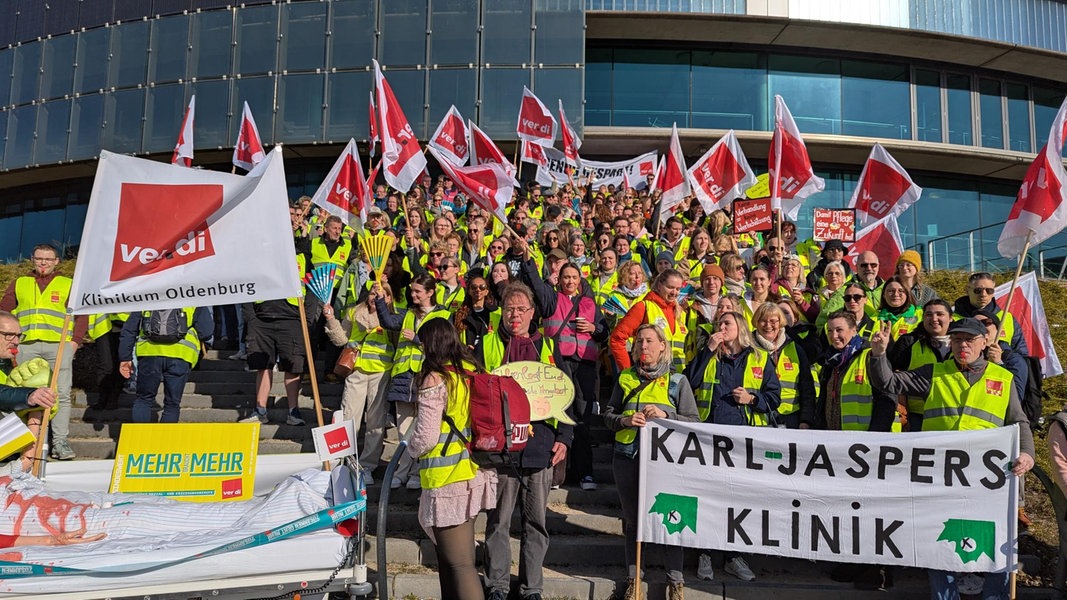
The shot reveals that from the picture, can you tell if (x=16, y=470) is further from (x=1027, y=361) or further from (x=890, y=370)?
(x=1027, y=361)

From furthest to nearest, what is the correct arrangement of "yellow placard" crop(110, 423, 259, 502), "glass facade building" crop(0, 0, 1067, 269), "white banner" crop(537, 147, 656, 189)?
1. "glass facade building" crop(0, 0, 1067, 269)
2. "white banner" crop(537, 147, 656, 189)
3. "yellow placard" crop(110, 423, 259, 502)

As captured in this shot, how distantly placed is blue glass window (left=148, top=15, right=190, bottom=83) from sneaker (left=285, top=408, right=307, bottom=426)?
18.7m

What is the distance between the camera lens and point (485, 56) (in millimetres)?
22141

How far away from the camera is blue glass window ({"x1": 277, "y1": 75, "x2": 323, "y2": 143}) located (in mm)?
22594

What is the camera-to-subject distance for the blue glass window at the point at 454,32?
72.8ft

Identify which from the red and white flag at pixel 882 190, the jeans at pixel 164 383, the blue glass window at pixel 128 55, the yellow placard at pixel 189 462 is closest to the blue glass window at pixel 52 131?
the blue glass window at pixel 128 55

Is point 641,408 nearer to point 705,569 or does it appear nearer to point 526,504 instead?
point 526,504

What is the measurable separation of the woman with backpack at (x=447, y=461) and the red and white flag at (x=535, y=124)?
11.8 m

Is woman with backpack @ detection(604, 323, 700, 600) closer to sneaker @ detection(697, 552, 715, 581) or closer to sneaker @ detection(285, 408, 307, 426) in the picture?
sneaker @ detection(697, 552, 715, 581)

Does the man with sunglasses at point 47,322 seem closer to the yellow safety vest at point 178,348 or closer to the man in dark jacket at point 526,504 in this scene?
the yellow safety vest at point 178,348

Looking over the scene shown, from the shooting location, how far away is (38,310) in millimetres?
7797

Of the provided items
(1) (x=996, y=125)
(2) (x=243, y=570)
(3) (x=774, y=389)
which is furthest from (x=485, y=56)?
(2) (x=243, y=570)

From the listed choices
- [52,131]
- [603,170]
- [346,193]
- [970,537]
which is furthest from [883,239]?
[52,131]


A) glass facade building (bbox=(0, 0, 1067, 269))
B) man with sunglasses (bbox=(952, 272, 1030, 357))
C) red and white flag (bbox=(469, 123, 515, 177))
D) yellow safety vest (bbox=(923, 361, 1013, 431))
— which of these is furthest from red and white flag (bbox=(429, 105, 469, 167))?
yellow safety vest (bbox=(923, 361, 1013, 431))
